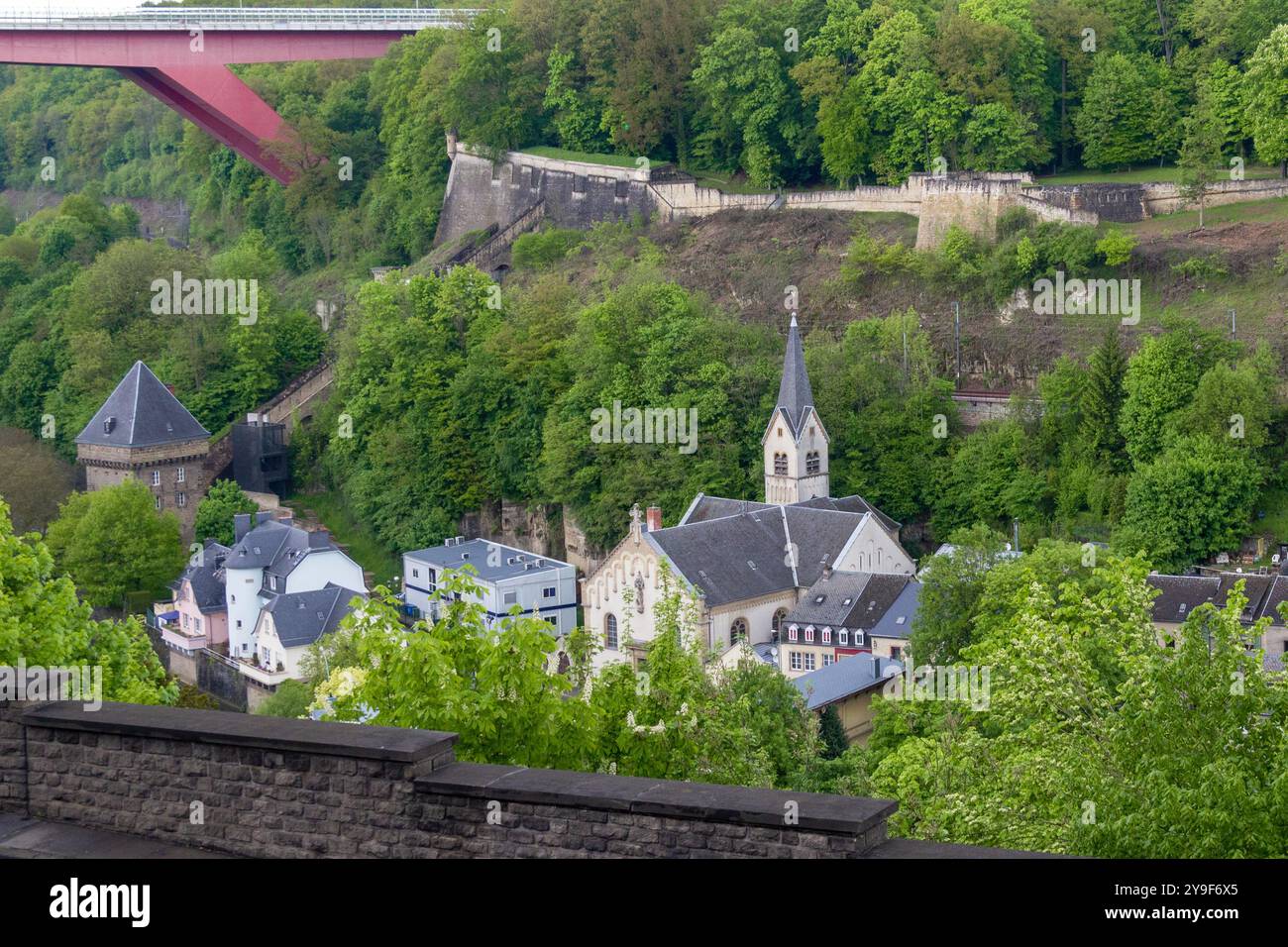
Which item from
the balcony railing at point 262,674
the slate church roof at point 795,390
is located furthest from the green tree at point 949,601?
the balcony railing at point 262,674

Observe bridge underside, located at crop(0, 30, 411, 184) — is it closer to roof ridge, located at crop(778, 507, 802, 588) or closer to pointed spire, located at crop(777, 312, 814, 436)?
pointed spire, located at crop(777, 312, 814, 436)

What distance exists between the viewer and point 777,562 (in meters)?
43.4

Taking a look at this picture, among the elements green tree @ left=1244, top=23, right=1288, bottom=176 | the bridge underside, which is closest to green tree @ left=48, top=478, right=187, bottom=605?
the bridge underside

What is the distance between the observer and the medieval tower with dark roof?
53344 millimetres

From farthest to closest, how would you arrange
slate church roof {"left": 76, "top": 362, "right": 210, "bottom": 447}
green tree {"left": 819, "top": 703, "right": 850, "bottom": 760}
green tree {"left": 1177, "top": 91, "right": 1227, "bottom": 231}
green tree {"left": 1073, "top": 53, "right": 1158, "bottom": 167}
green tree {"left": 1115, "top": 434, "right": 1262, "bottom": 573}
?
slate church roof {"left": 76, "top": 362, "right": 210, "bottom": 447} → green tree {"left": 1073, "top": 53, "right": 1158, "bottom": 167} → green tree {"left": 1177, "top": 91, "right": 1227, "bottom": 231} → green tree {"left": 1115, "top": 434, "right": 1262, "bottom": 573} → green tree {"left": 819, "top": 703, "right": 850, "bottom": 760}

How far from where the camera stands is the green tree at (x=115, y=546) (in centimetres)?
4825

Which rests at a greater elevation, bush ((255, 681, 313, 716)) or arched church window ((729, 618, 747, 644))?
arched church window ((729, 618, 747, 644))

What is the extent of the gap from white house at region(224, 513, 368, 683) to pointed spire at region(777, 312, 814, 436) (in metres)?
10.1

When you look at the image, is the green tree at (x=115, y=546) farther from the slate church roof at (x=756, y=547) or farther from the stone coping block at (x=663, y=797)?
the stone coping block at (x=663, y=797)

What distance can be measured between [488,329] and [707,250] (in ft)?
18.3

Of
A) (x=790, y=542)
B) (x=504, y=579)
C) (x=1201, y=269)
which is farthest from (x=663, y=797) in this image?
(x=1201, y=269)
